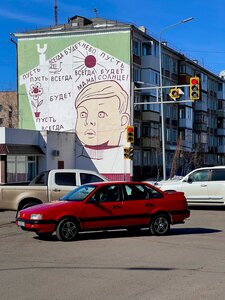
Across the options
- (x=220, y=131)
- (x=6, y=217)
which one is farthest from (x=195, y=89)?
(x=220, y=131)

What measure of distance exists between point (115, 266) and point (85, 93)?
4274 cm

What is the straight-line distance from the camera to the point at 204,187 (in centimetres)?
2127

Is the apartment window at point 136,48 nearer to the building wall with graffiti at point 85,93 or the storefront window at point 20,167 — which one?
the building wall with graffiti at point 85,93

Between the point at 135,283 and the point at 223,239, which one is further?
the point at 223,239

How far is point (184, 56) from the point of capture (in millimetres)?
64500

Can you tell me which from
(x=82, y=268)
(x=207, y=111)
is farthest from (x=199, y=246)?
(x=207, y=111)

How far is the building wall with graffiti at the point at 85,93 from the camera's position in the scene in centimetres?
4934

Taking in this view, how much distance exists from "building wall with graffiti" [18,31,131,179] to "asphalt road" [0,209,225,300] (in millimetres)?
36121

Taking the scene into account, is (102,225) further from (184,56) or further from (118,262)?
(184,56)

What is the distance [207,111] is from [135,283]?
232 feet

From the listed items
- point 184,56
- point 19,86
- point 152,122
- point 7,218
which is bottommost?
point 7,218

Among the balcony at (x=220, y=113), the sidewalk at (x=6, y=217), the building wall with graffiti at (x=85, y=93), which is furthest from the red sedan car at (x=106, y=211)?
the balcony at (x=220, y=113)

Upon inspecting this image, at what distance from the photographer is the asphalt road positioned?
6.73 meters

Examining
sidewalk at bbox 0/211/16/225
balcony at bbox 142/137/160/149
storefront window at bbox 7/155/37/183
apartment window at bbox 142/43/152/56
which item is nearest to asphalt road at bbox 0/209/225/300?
sidewalk at bbox 0/211/16/225
